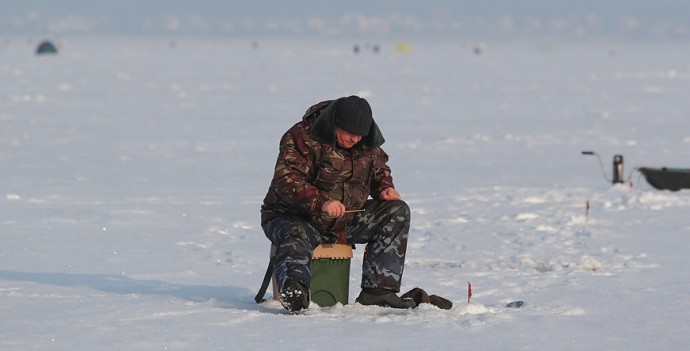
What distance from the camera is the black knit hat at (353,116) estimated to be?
6.23 m

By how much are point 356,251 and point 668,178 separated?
176 inches

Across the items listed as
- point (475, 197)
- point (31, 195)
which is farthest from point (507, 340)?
point (31, 195)

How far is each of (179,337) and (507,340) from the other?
Result: 137 cm

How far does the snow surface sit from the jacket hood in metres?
0.80

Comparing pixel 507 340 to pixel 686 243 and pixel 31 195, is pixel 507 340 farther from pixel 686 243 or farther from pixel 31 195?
pixel 31 195

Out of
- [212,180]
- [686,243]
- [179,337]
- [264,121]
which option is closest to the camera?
[179,337]

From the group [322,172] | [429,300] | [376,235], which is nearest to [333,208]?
[322,172]

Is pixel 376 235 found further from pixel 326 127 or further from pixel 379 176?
pixel 326 127

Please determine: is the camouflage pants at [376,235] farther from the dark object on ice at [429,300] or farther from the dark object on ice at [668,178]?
Result: the dark object on ice at [668,178]

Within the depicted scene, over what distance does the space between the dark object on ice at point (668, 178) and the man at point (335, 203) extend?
6.37 metres

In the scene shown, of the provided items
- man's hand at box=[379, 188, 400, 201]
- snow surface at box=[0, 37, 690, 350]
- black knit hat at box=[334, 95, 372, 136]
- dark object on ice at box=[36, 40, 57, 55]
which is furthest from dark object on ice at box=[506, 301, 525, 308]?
dark object on ice at box=[36, 40, 57, 55]

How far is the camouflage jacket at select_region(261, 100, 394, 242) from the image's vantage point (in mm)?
6348

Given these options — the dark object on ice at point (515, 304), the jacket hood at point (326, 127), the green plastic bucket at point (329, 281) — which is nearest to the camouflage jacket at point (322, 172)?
the jacket hood at point (326, 127)

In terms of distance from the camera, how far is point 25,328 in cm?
596
